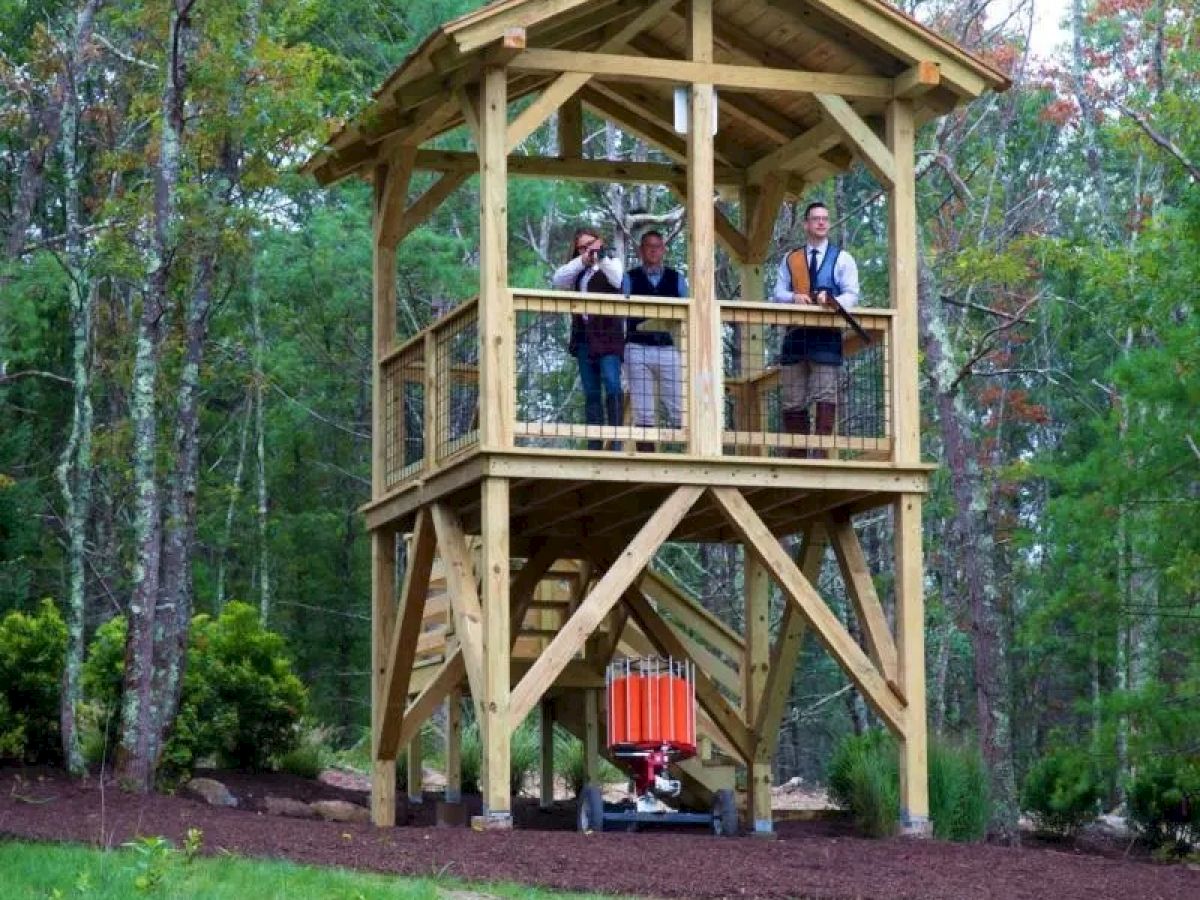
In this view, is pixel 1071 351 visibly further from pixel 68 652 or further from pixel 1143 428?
pixel 68 652

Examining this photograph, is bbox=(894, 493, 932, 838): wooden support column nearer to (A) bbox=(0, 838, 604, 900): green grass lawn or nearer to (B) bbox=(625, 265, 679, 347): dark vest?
(B) bbox=(625, 265, 679, 347): dark vest

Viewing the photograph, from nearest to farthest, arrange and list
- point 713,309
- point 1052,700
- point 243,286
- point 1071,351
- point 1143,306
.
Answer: point 713,309 < point 1143,306 < point 243,286 < point 1071,351 < point 1052,700

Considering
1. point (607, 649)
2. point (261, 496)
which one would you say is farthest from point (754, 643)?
point (261, 496)

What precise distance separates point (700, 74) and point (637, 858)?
5564mm

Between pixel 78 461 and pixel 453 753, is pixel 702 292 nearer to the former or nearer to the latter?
pixel 453 753

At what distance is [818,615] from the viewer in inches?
567

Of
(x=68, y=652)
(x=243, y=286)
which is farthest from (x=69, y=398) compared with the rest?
(x=68, y=652)

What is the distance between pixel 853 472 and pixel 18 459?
13713mm

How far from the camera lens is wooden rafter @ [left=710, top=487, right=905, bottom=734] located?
14.2 metres

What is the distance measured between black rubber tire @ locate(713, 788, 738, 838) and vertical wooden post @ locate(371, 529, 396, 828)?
2.48m

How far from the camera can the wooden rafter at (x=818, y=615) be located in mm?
14195

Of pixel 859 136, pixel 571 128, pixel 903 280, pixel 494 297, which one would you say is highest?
pixel 571 128

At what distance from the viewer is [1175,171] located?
59.9 feet

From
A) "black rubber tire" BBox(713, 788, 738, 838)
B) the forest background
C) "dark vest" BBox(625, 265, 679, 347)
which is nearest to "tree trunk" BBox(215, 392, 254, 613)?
the forest background
